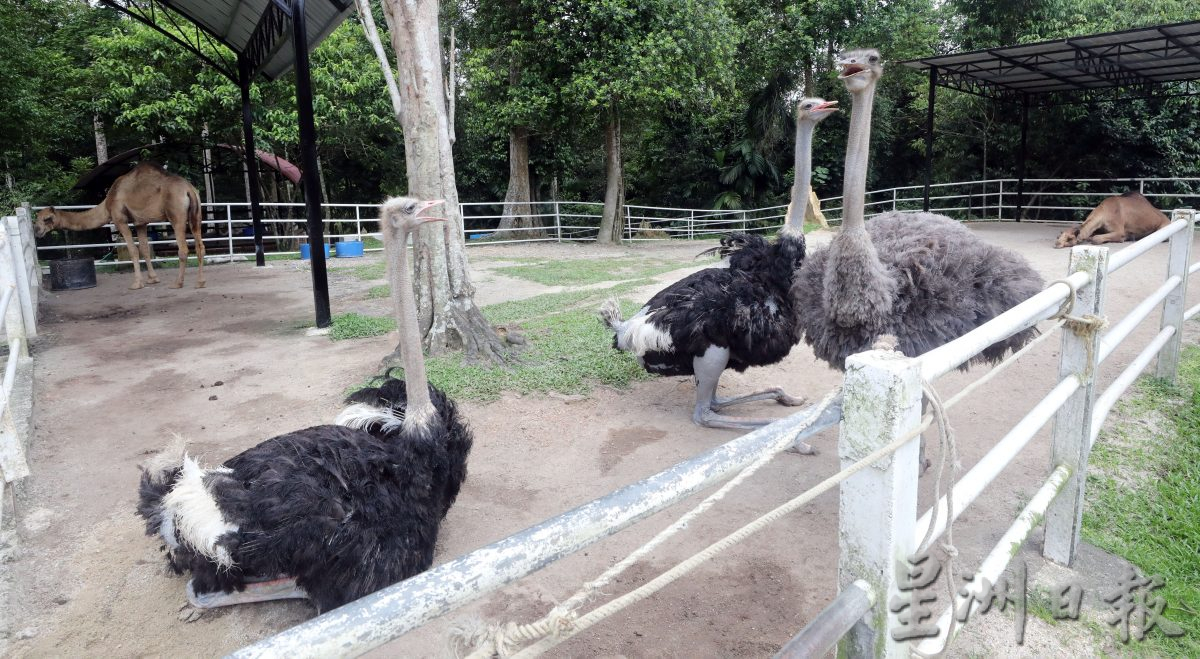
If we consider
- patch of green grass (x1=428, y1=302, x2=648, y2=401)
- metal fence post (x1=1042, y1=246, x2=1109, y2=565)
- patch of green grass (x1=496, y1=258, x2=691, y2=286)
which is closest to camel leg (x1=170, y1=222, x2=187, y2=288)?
patch of green grass (x1=496, y1=258, x2=691, y2=286)

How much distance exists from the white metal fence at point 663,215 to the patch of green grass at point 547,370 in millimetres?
7780

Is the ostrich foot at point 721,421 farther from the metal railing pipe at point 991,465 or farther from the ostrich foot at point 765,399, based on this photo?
the metal railing pipe at point 991,465

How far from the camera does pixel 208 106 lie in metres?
13.6

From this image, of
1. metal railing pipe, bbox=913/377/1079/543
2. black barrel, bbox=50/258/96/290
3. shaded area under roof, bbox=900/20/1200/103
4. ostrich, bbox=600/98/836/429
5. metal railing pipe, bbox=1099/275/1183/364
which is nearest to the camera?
metal railing pipe, bbox=913/377/1079/543

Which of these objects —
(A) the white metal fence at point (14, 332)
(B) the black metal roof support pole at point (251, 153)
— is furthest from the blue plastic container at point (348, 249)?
(A) the white metal fence at point (14, 332)

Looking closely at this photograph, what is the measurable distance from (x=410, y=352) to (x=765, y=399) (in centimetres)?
260

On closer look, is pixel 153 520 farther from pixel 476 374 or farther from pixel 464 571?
pixel 476 374

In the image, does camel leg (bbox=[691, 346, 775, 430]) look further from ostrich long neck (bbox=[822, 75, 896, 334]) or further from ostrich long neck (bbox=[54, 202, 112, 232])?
ostrich long neck (bbox=[54, 202, 112, 232])

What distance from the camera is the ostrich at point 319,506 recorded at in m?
2.22

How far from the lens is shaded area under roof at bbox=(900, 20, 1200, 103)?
456 inches

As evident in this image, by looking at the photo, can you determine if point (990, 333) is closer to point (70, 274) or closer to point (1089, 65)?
point (70, 274)

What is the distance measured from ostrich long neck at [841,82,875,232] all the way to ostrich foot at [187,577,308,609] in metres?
2.43

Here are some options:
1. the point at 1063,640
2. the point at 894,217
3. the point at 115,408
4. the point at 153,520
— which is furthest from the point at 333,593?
the point at 115,408

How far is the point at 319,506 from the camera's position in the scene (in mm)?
2260
